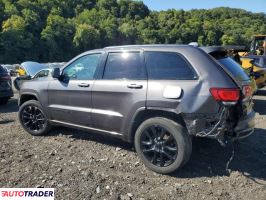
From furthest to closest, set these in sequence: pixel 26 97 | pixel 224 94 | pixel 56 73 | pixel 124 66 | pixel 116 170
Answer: pixel 26 97
pixel 56 73
pixel 124 66
pixel 116 170
pixel 224 94

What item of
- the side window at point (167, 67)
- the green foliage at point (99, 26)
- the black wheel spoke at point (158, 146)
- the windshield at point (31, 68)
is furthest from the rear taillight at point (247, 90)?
the green foliage at point (99, 26)

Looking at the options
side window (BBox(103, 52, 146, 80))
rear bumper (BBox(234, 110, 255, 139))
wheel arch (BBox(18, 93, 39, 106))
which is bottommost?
wheel arch (BBox(18, 93, 39, 106))

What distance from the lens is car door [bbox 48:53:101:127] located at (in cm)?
543

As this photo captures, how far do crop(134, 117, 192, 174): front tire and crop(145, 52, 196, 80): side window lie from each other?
1.95 feet

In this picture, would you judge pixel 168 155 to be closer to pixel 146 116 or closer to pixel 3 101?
pixel 146 116

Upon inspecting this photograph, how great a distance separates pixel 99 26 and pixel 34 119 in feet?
349

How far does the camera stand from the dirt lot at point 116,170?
4.11 metres

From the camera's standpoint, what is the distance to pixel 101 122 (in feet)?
17.2

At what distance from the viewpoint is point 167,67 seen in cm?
466

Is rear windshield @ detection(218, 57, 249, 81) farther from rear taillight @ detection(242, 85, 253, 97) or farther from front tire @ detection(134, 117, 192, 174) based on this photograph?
front tire @ detection(134, 117, 192, 174)

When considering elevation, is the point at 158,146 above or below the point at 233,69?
below

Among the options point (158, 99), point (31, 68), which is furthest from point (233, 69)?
point (31, 68)

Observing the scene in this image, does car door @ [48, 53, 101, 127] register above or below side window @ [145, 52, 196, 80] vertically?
below

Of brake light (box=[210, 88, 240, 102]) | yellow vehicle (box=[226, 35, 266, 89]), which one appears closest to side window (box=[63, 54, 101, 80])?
brake light (box=[210, 88, 240, 102])
